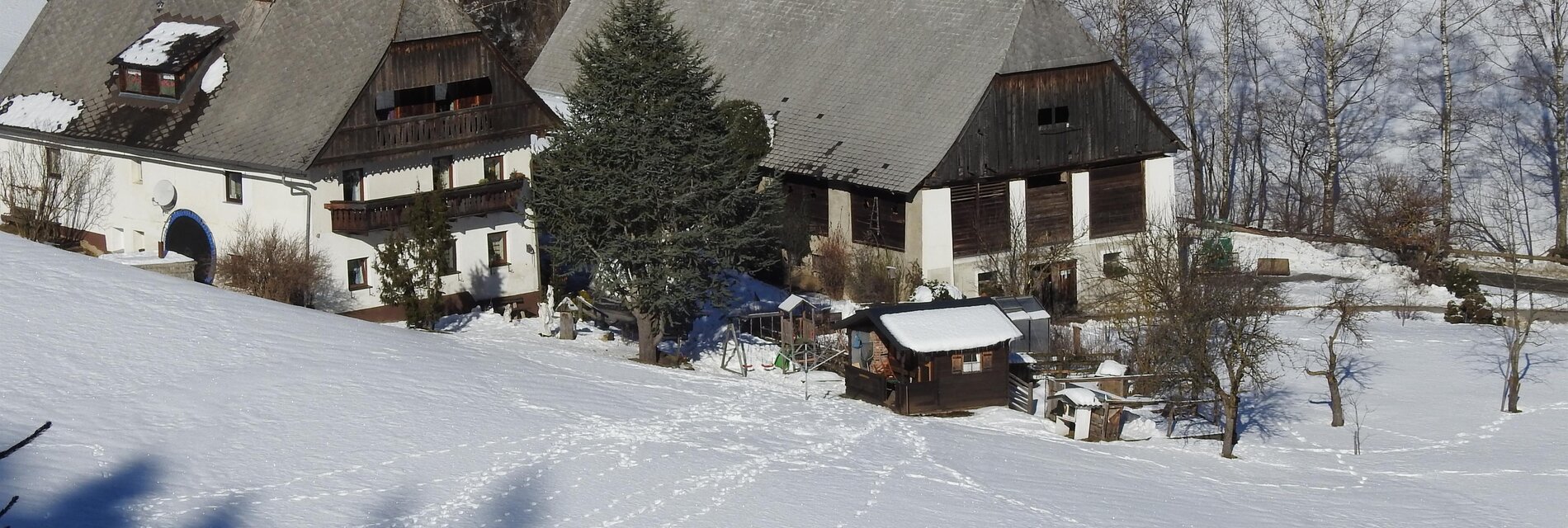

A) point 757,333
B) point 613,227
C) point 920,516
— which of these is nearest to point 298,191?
point 613,227

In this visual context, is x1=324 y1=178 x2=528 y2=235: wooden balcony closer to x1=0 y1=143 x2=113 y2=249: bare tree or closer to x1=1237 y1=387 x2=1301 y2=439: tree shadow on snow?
x1=0 y1=143 x2=113 y2=249: bare tree

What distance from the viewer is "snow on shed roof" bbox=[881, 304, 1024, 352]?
128 feet

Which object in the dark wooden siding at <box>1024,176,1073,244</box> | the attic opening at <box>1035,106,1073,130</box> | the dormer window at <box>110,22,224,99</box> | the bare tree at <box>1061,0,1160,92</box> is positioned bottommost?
the dark wooden siding at <box>1024,176,1073,244</box>

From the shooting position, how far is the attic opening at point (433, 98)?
150 feet

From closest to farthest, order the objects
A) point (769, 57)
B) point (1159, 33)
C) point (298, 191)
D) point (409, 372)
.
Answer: point (409, 372), point (298, 191), point (769, 57), point (1159, 33)

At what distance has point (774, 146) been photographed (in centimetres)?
5319

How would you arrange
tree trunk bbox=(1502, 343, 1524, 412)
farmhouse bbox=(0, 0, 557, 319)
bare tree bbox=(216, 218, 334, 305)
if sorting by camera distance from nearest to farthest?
1. tree trunk bbox=(1502, 343, 1524, 412)
2. bare tree bbox=(216, 218, 334, 305)
3. farmhouse bbox=(0, 0, 557, 319)

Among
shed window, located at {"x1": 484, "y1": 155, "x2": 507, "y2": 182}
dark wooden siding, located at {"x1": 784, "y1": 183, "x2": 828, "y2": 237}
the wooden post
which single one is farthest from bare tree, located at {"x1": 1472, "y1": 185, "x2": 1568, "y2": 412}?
shed window, located at {"x1": 484, "y1": 155, "x2": 507, "y2": 182}

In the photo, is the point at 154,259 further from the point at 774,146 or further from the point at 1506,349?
the point at 1506,349

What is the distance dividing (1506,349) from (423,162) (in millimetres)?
25144

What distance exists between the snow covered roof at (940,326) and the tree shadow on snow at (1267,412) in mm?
5210

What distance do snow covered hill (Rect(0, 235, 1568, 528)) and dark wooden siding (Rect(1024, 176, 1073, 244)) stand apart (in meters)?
9.30

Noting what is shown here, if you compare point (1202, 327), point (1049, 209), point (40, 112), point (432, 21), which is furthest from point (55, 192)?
point (1202, 327)

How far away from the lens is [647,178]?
40781 mm
